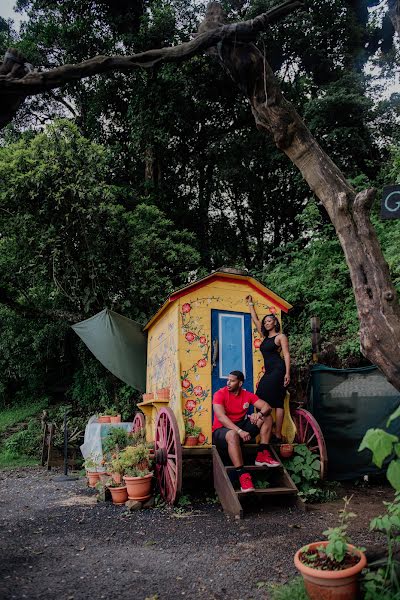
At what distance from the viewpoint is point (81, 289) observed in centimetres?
1078

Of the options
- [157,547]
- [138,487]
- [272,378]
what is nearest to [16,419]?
[138,487]

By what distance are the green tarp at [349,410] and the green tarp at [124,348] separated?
319 centimetres

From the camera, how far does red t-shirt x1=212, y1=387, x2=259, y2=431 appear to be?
17.8 ft

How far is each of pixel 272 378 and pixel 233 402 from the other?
635mm

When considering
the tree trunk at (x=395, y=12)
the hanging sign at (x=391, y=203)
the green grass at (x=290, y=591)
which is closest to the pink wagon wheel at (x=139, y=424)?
the green grass at (x=290, y=591)

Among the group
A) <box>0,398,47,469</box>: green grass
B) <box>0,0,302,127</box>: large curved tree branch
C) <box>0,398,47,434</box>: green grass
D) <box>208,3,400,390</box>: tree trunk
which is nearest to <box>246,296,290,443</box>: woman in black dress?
<box>208,3,400,390</box>: tree trunk

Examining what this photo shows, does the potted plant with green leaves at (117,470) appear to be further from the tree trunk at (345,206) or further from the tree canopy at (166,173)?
the tree trunk at (345,206)

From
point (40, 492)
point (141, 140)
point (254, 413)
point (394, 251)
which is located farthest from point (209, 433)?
point (141, 140)

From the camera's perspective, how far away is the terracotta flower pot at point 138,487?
546 centimetres

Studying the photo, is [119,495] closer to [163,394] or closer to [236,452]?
[163,394]

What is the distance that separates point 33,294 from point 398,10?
31.0 feet

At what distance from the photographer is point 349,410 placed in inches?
237

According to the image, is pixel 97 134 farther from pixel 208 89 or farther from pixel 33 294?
pixel 33 294

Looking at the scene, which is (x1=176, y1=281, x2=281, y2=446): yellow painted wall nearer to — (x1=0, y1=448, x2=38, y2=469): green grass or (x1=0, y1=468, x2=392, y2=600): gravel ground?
(x1=0, y1=468, x2=392, y2=600): gravel ground
